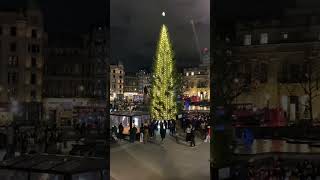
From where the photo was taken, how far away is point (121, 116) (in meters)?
19.1

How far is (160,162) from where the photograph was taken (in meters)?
12.0

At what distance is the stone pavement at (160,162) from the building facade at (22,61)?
3385 millimetres

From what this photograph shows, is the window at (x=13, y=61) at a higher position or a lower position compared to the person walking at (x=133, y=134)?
higher

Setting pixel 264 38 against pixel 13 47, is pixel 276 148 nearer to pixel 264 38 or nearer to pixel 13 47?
pixel 264 38

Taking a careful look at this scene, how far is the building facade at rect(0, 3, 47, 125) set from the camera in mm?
13336

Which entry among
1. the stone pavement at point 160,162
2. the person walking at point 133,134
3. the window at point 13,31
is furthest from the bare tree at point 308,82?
the window at point 13,31

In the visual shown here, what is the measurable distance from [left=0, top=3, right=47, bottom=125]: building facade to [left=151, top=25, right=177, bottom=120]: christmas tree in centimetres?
1028

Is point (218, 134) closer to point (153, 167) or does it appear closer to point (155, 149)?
point (153, 167)

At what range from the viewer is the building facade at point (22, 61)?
13336 millimetres

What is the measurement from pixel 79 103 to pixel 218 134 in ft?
27.4

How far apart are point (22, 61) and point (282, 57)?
966 cm

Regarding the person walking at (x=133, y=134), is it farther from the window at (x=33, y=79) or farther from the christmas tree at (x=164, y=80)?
the christmas tree at (x=164, y=80)

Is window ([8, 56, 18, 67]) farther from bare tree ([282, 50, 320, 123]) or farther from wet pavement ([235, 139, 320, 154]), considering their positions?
bare tree ([282, 50, 320, 123])

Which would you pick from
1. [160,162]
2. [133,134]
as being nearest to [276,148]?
[160,162]
